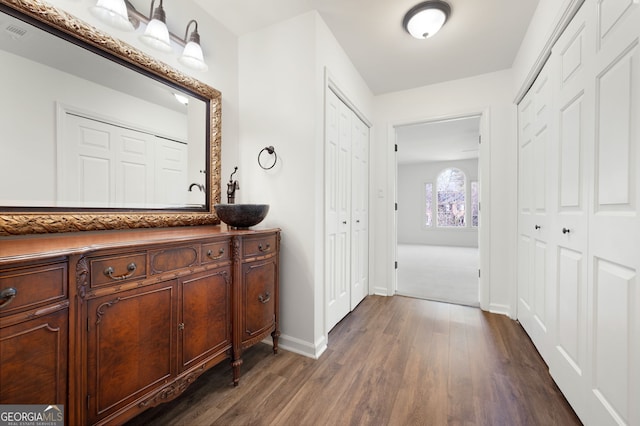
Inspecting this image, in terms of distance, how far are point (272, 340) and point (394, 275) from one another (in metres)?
1.83

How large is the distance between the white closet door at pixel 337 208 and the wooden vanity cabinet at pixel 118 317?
0.75 metres

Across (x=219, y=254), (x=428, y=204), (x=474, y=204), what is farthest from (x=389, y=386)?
(x=428, y=204)

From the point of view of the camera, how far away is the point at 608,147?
1.11 m

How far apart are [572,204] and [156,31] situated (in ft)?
8.32

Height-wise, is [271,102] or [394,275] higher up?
[271,102]

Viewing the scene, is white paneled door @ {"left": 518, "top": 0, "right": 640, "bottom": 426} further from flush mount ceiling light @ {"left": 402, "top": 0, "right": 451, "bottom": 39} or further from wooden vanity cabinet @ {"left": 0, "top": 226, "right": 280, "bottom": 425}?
wooden vanity cabinet @ {"left": 0, "top": 226, "right": 280, "bottom": 425}

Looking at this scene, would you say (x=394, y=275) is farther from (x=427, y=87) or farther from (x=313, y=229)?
(x=427, y=87)

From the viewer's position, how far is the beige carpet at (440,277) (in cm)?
316

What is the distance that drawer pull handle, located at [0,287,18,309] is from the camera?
76 centimetres

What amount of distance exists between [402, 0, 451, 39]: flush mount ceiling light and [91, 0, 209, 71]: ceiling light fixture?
60.4 inches

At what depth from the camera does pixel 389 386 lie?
1.54m

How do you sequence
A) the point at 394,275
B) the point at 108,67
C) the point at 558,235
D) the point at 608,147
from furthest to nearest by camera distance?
the point at 394,275, the point at 558,235, the point at 108,67, the point at 608,147

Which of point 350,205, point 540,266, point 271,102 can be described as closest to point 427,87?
point 350,205

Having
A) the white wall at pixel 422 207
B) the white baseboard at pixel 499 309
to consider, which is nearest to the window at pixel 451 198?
the white wall at pixel 422 207
